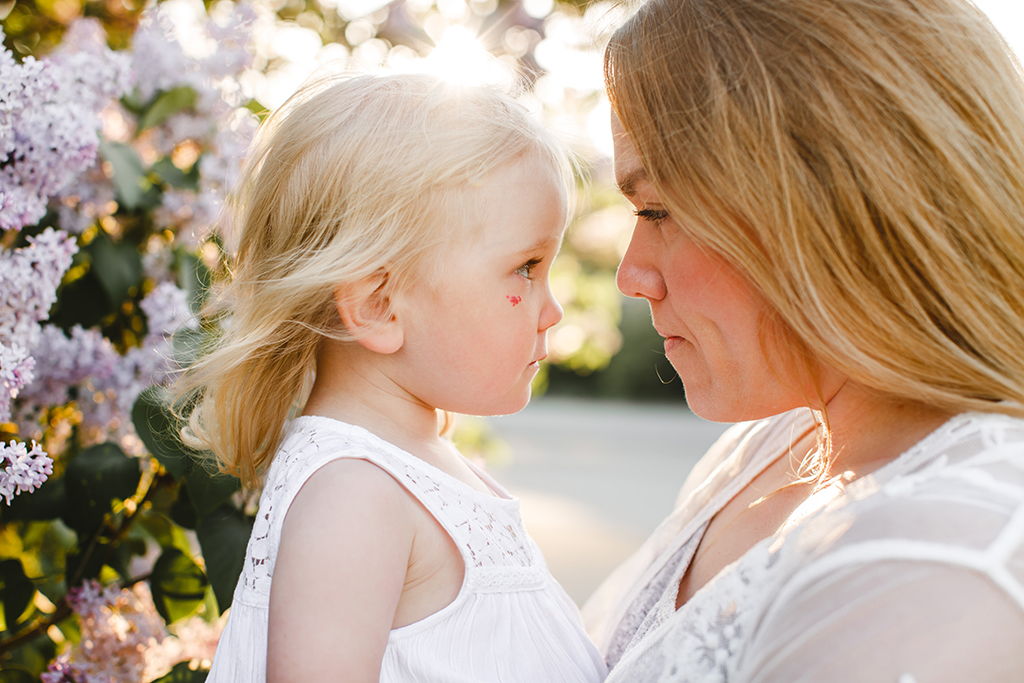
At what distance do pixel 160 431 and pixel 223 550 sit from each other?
254 mm

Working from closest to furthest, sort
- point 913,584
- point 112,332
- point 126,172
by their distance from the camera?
point 913,584 < point 126,172 < point 112,332

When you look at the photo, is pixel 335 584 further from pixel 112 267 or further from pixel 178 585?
A: pixel 112 267

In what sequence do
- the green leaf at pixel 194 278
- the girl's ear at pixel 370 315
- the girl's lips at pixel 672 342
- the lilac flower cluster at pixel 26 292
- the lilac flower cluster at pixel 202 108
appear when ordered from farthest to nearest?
1. the lilac flower cluster at pixel 202 108
2. the green leaf at pixel 194 278
3. the girl's lips at pixel 672 342
4. the girl's ear at pixel 370 315
5. the lilac flower cluster at pixel 26 292

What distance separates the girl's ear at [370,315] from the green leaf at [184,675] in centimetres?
69

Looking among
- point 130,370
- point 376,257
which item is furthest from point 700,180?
point 130,370

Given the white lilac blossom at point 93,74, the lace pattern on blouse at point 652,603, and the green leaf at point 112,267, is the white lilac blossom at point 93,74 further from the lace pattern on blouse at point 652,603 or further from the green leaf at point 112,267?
the lace pattern on blouse at point 652,603

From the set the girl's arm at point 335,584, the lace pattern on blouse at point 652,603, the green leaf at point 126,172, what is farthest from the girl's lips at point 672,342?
the green leaf at point 126,172

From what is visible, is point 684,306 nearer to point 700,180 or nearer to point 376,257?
point 700,180

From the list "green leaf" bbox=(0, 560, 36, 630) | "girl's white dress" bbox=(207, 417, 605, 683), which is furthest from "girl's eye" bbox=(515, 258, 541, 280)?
"green leaf" bbox=(0, 560, 36, 630)

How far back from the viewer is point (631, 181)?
1294mm

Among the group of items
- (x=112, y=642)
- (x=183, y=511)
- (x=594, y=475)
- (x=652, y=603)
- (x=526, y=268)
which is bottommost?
(x=594, y=475)

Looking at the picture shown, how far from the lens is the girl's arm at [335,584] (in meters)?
0.95

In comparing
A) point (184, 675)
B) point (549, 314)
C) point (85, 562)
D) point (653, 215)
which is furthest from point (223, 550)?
point (653, 215)

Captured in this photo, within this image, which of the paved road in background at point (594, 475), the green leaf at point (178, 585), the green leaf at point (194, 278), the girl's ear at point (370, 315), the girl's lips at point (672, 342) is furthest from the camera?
the paved road in background at point (594, 475)
